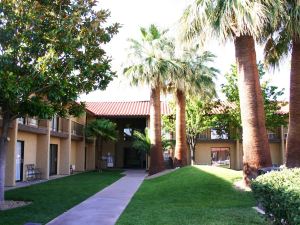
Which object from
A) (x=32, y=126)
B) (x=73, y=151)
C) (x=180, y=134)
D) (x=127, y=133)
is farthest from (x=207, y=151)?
(x=32, y=126)

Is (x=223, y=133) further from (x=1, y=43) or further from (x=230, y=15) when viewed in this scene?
(x=1, y=43)

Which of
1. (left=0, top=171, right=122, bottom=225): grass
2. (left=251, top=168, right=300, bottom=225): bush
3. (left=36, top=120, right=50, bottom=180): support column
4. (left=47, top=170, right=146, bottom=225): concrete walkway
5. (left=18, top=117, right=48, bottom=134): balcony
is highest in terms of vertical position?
(left=18, top=117, right=48, bottom=134): balcony

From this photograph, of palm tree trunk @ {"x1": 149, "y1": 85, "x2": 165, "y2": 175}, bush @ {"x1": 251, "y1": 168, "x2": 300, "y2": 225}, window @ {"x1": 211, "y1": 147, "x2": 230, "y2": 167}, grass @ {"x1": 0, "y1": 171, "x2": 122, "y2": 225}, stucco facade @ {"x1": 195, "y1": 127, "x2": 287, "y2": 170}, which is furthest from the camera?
window @ {"x1": 211, "y1": 147, "x2": 230, "y2": 167}

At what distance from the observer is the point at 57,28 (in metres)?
12.4

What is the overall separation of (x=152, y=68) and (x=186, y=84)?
336 centimetres

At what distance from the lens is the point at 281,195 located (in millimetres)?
6648

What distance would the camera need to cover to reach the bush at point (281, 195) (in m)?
6.03

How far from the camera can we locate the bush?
6.03 meters

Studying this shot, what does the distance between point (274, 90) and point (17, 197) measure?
87.5 ft

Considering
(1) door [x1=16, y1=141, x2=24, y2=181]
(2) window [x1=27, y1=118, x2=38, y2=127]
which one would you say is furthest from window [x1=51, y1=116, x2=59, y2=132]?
(1) door [x1=16, y1=141, x2=24, y2=181]

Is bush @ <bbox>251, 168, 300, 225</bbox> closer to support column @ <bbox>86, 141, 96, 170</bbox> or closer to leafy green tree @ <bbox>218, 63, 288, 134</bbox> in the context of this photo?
leafy green tree @ <bbox>218, 63, 288, 134</bbox>

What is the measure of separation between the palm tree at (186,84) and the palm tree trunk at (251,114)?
13.6 m

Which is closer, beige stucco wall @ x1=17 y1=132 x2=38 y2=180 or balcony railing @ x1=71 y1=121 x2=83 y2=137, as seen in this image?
beige stucco wall @ x1=17 y1=132 x2=38 y2=180

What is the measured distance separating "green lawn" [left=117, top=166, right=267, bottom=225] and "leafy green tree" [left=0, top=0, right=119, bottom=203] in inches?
175
